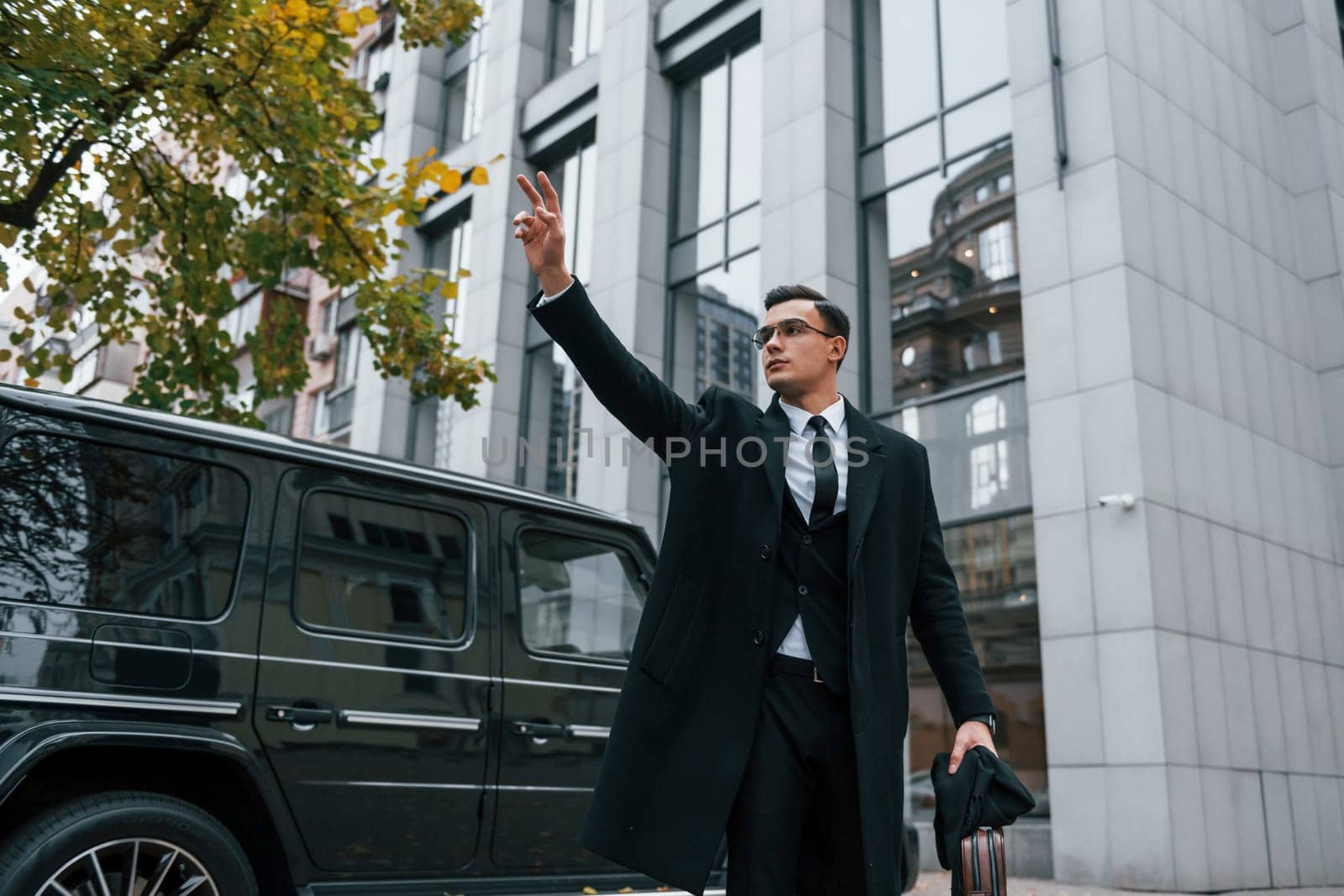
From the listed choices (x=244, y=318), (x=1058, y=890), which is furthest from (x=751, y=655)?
(x=244, y=318)

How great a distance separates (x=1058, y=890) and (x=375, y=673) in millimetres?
7088

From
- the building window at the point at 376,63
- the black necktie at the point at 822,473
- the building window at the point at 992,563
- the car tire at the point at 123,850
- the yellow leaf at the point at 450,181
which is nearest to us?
the black necktie at the point at 822,473

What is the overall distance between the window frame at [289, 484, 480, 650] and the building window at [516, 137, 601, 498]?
13.1m

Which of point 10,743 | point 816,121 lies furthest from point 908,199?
point 10,743

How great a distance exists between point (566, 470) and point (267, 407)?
1383 cm

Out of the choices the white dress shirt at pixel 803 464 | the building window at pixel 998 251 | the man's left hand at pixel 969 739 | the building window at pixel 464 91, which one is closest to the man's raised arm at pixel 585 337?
the white dress shirt at pixel 803 464

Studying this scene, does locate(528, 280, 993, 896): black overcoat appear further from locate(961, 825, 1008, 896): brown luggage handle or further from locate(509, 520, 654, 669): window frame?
locate(509, 520, 654, 669): window frame

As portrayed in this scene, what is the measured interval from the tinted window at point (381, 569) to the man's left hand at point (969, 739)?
2.72 m

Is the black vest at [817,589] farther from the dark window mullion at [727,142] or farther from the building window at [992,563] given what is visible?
the dark window mullion at [727,142]

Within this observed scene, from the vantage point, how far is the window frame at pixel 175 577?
13.5ft

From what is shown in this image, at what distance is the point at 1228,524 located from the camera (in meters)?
11.4

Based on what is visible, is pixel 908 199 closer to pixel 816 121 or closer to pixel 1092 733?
pixel 816 121

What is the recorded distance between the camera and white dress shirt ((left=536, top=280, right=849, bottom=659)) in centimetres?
283

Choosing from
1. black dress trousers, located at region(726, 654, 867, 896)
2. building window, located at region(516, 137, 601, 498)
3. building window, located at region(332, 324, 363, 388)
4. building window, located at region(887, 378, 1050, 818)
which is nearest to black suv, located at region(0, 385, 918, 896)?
black dress trousers, located at region(726, 654, 867, 896)
